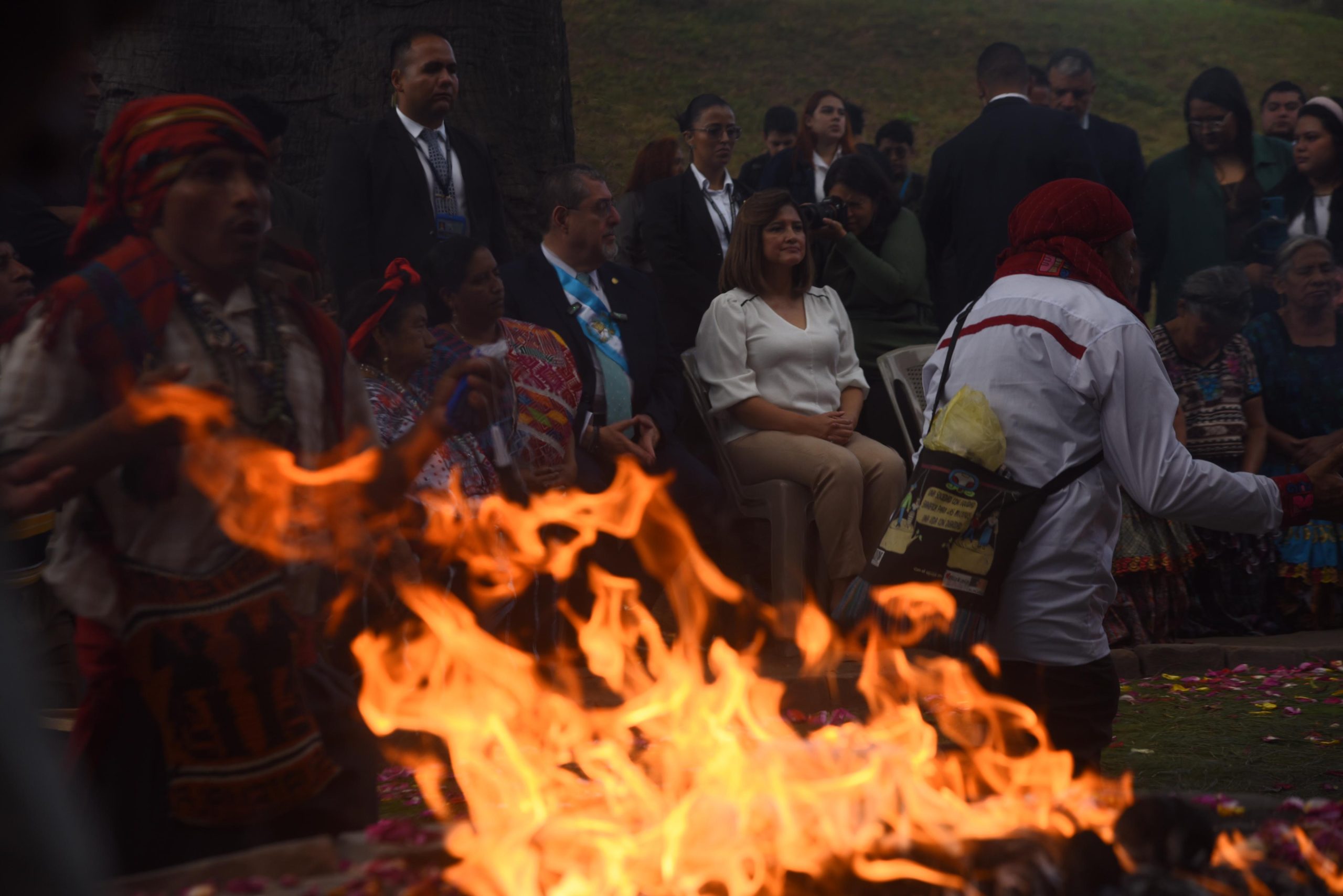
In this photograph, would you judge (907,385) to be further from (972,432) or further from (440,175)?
(972,432)

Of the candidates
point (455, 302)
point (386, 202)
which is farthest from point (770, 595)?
point (386, 202)

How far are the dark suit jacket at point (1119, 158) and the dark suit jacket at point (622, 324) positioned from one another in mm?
3296

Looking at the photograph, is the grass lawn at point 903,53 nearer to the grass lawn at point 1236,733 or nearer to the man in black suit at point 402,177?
the man in black suit at point 402,177

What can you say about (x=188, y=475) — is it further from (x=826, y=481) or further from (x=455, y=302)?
(x=826, y=481)

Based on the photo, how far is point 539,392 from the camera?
557cm

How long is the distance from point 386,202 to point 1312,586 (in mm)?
5138

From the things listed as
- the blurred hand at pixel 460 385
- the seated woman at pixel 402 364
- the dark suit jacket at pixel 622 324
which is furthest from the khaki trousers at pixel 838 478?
the blurred hand at pixel 460 385

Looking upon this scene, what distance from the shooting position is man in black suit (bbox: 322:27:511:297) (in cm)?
565

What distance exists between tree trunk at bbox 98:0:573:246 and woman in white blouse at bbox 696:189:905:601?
1382 millimetres

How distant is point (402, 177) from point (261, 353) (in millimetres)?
3134

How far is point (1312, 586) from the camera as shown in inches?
278

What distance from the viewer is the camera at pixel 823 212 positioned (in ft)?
23.1

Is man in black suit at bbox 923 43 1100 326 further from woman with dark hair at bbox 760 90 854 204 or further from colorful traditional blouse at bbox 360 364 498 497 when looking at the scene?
colorful traditional blouse at bbox 360 364 498 497

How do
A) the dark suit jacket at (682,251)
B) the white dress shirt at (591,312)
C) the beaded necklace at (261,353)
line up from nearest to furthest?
the beaded necklace at (261,353), the white dress shirt at (591,312), the dark suit jacket at (682,251)
